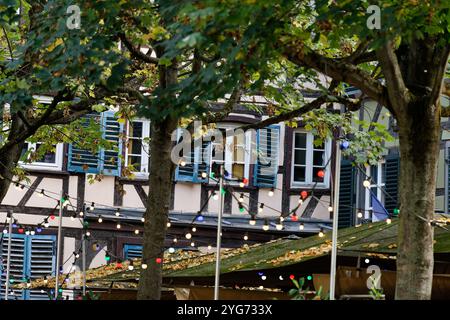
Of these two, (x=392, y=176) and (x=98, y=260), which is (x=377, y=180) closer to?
(x=392, y=176)

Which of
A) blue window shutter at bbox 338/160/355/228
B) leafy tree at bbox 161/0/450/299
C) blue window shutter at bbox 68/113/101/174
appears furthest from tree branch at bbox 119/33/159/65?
blue window shutter at bbox 338/160/355/228

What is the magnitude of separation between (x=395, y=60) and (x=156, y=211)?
492cm

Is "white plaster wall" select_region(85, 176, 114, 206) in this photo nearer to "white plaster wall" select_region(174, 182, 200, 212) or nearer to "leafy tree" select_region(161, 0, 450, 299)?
"white plaster wall" select_region(174, 182, 200, 212)

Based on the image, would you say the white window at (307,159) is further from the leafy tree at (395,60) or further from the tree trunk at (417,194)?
the tree trunk at (417,194)

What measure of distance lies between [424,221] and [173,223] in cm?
1971

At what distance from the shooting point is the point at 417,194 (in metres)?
13.3

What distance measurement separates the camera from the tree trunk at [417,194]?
43.1 feet

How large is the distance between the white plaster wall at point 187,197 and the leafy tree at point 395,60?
736 inches

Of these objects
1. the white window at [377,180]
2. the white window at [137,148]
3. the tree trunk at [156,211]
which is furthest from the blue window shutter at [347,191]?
the tree trunk at [156,211]

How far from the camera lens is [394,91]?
13359 millimetres
